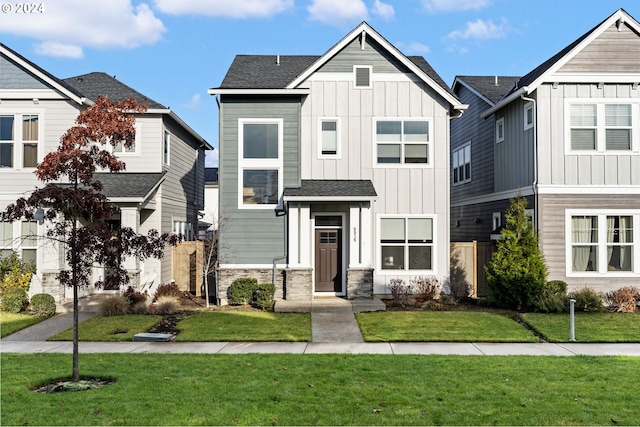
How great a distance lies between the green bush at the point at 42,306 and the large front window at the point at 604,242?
15.5 m

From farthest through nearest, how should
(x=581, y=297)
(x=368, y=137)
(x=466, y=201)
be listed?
(x=466, y=201) → (x=368, y=137) → (x=581, y=297)

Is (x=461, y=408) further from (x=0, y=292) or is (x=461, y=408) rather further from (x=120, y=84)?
(x=120, y=84)

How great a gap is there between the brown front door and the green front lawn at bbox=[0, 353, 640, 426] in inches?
259

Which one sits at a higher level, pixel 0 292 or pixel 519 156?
pixel 519 156

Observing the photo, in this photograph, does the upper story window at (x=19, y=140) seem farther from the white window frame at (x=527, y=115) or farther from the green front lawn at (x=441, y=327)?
the white window frame at (x=527, y=115)

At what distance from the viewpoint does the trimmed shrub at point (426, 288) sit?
15.2 metres

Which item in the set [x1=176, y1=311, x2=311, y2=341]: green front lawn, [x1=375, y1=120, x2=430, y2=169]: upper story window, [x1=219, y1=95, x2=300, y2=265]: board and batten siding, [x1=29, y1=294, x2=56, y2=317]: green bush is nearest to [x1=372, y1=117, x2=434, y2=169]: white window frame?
[x1=375, y1=120, x2=430, y2=169]: upper story window

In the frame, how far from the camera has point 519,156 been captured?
16422 millimetres

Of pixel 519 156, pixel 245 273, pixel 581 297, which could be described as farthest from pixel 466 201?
pixel 245 273

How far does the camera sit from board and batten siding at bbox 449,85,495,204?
1931 cm

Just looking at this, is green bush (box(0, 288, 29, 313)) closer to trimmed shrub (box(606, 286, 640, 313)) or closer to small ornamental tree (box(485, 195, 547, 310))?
small ornamental tree (box(485, 195, 547, 310))

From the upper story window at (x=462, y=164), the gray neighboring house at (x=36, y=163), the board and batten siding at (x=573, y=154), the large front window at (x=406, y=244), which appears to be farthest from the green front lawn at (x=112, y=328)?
the upper story window at (x=462, y=164)

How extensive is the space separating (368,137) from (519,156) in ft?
17.3

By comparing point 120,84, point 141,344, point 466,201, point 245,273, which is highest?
point 120,84
